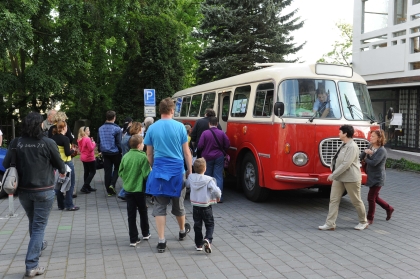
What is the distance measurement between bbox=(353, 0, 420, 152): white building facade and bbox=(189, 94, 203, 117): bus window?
30.1 feet

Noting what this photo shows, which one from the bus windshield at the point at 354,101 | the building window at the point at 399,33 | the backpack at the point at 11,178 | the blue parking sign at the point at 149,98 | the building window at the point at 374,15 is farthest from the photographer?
the building window at the point at 374,15

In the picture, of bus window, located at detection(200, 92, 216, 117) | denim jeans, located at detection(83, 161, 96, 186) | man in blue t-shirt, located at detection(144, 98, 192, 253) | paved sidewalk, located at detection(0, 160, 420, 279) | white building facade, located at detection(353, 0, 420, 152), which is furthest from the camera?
white building facade, located at detection(353, 0, 420, 152)

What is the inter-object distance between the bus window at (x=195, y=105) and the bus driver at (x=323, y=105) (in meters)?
4.90

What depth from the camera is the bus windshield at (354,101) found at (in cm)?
800

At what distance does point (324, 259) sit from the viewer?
16.9ft

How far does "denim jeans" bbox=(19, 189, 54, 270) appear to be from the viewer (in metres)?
4.46

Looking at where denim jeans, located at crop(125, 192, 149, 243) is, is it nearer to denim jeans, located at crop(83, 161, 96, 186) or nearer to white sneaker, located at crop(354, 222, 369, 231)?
white sneaker, located at crop(354, 222, 369, 231)

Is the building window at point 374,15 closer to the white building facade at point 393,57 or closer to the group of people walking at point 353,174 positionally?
the white building facade at point 393,57

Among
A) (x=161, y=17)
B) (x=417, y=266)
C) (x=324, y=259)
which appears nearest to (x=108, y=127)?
(x=324, y=259)

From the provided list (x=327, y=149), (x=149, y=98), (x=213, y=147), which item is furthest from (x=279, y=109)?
(x=149, y=98)

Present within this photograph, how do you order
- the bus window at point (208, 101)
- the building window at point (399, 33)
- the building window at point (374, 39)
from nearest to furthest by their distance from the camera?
the bus window at point (208, 101)
the building window at point (399, 33)
the building window at point (374, 39)

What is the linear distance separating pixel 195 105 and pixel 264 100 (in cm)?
467

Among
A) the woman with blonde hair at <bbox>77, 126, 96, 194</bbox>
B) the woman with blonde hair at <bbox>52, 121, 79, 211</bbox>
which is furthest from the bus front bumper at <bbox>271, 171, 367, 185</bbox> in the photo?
→ the woman with blonde hair at <bbox>77, 126, 96, 194</bbox>

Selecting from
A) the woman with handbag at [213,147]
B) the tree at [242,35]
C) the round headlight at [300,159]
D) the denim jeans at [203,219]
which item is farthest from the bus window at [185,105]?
the denim jeans at [203,219]
